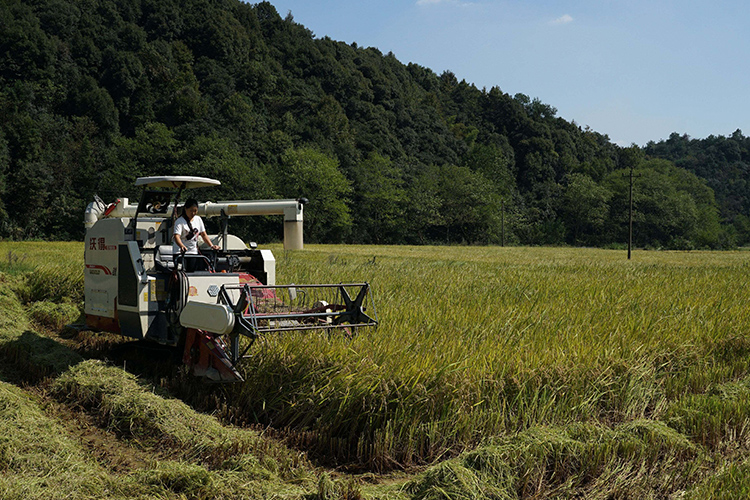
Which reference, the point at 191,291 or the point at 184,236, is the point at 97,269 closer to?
the point at 184,236

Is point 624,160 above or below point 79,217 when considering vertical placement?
above

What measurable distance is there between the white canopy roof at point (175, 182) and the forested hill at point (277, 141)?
46.3m

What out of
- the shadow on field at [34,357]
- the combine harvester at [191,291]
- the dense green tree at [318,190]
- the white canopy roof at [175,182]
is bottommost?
the shadow on field at [34,357]

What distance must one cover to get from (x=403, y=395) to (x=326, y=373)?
0.79m

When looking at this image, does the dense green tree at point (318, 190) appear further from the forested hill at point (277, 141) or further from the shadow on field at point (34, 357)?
the shadow on field at point (34, 357)

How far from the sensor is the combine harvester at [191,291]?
6117 millimetres

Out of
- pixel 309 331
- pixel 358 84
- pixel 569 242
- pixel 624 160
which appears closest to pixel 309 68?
pixel 358 84

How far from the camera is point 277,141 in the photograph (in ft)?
232

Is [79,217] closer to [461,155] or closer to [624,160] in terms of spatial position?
[461,155]

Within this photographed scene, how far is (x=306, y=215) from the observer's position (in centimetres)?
6219

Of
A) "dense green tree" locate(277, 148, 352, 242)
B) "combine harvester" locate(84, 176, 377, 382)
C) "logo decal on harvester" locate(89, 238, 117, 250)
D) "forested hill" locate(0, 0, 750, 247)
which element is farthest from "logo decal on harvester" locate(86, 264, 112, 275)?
"dense green tree" locate(277, 148, 352, 242)

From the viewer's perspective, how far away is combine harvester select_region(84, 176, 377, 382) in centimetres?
612

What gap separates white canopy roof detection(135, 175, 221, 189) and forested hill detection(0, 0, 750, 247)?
46.3 metres

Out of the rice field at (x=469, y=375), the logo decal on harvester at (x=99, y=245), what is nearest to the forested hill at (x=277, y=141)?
the logo decal on harvester at (x=99, y=245)
